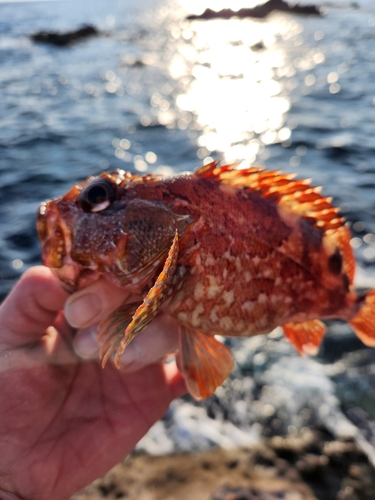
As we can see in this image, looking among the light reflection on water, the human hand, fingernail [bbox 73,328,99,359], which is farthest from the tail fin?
the light reflection on water

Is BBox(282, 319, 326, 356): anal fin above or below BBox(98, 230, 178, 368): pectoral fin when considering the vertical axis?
below

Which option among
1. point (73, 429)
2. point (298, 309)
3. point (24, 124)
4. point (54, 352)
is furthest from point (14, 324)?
point (24, 124)

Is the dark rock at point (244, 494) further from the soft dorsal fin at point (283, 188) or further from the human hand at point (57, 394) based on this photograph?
the soft dorsal fin at point (283, 188)

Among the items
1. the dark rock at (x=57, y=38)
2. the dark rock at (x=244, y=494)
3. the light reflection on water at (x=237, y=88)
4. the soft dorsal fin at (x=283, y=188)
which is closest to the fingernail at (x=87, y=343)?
the soft dorsal fin at (x=283, y=188)

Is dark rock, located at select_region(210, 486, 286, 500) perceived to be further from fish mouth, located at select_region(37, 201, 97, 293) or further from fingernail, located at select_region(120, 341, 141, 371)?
fish mouth, located at select_region(37, 201, 97, 293)

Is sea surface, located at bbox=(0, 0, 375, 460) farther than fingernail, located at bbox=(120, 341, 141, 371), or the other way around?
sea surface, located at bbox=(0, 0, 375, 460)

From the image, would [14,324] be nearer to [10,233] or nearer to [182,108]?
[10,233]

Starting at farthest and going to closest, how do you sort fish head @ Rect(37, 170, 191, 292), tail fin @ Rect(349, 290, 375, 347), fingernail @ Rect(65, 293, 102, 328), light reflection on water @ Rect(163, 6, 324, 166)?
light reflection on water @ Rect(163, 6, 324, 166) < tail fin @ Rect(349, 290, 375, 347) < fingernail @ Rect(65, 293, 102, 328) < fish head @ Rect(37, 170, 191, 292)

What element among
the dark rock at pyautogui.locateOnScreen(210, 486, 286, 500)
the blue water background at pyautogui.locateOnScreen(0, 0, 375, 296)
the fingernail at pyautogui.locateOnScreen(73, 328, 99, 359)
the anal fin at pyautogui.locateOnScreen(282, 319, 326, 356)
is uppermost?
the fingernail at pyautogui.locateOnScreen(73, 328, 99, 359)
